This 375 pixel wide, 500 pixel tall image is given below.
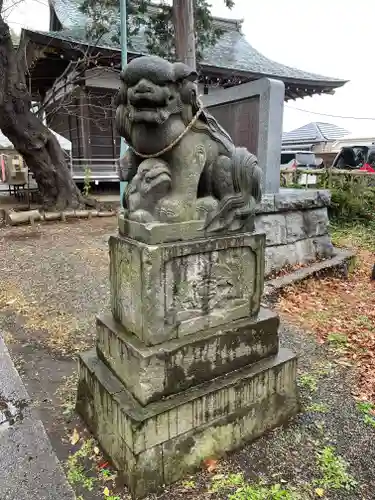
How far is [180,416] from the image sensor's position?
2000 millimetres

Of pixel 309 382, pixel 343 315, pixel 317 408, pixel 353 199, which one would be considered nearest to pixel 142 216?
pixel 317 408

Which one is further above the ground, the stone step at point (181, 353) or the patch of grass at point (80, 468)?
the stone step at point (181, 353)

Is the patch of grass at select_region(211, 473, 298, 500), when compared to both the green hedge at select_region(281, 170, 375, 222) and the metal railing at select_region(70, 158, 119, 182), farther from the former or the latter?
the metal railing at select_region(70, 158, 119, 182)

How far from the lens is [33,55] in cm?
1035

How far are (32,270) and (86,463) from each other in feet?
13.8

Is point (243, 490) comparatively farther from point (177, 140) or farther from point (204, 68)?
point (204, 68)

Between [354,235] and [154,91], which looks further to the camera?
[354,235]

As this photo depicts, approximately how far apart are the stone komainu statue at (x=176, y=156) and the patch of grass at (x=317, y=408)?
145cm

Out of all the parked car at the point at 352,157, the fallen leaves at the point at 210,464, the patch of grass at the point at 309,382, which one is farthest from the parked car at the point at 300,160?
the fallen leaves at the point at 210,464

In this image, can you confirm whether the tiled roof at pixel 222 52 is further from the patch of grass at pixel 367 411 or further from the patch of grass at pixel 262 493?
the patch of grass at pixel 262 493

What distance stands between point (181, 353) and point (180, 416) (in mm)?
343

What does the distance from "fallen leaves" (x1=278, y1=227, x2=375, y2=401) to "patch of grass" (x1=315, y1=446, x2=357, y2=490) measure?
2.45ft

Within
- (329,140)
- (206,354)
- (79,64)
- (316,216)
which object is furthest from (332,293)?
(329,140)

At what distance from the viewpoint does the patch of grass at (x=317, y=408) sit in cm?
256
